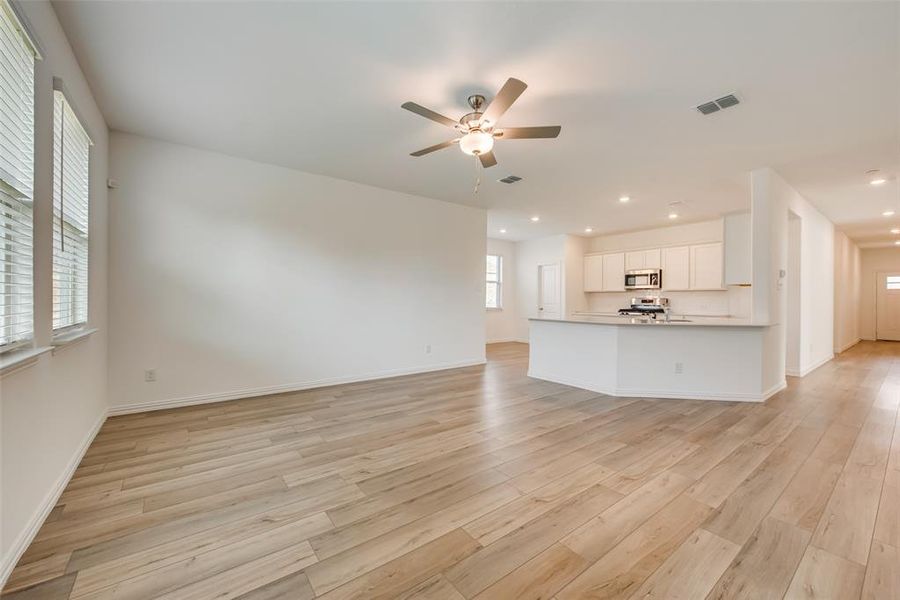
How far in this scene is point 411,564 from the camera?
156cm

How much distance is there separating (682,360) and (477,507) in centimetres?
340

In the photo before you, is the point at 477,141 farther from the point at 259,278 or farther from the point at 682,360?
the point at 682,360

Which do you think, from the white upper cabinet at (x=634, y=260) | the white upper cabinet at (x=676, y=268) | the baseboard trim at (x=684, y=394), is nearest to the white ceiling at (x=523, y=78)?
the baseboard trim at (x=684, y=394)

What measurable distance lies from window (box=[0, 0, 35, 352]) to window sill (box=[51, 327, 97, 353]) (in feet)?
0.94

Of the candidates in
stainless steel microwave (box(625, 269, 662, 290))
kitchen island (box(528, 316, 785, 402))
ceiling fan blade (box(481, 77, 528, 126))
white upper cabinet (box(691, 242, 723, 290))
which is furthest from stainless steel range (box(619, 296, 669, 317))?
ceiling fan blade (box(481, 77, 528, 126))

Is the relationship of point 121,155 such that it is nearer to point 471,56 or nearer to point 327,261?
point 327,261

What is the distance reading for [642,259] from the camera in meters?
7.59

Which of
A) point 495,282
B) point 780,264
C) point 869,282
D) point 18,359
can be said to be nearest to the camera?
point 18,359

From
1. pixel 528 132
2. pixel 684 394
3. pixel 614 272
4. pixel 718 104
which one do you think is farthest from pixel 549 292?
pixel 528 132

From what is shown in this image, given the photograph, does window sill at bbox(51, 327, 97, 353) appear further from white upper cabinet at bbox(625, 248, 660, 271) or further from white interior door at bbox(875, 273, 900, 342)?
white interior door at bbox(875, 273, 900, 342)

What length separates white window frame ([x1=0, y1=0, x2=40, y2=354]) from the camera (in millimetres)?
→ 1565

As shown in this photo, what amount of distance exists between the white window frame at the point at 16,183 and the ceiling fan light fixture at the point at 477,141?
92.1 inches

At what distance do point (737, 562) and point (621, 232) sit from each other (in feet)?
24.3

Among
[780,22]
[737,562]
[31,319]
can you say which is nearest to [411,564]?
[737,562]
